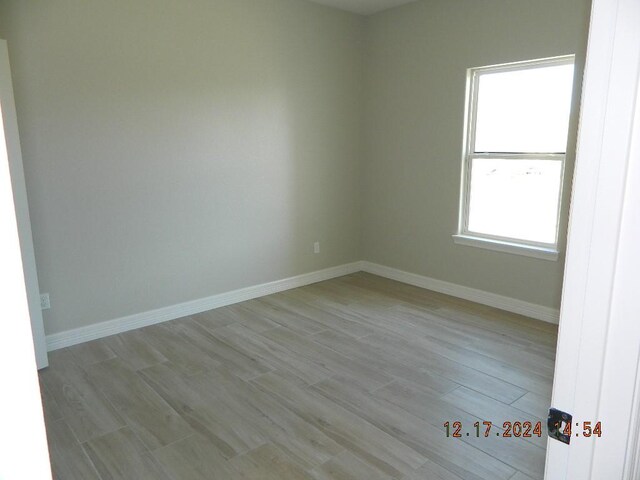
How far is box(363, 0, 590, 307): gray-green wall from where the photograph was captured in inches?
145

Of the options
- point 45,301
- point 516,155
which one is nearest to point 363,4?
point 516,155

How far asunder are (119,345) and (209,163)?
1.65 m

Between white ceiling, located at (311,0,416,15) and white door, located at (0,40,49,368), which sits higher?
white ceiling, located at (311,0,416,15)

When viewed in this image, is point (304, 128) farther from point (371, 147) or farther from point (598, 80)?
point (598, 80)

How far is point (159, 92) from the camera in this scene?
3613 millimetres

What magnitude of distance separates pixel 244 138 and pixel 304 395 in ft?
7.95

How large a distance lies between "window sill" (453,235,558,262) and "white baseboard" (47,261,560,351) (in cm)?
43

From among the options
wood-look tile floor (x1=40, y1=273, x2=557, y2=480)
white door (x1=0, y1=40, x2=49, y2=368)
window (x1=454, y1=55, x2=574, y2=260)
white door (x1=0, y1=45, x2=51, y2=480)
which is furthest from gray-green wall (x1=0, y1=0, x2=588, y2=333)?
white door (x1=0, y1=45, x2=51, y2=480)

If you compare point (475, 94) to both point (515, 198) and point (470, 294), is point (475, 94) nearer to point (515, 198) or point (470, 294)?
point (515, 198)

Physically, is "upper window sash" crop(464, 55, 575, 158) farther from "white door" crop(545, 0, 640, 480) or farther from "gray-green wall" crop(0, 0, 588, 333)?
"white door" crop(545, 0, 640, 480)

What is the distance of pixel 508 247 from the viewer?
13.3 feet

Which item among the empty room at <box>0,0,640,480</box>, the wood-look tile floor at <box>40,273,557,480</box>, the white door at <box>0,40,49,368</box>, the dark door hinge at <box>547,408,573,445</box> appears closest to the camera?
the dark door hinge at <box>547,408,573,445</box>
